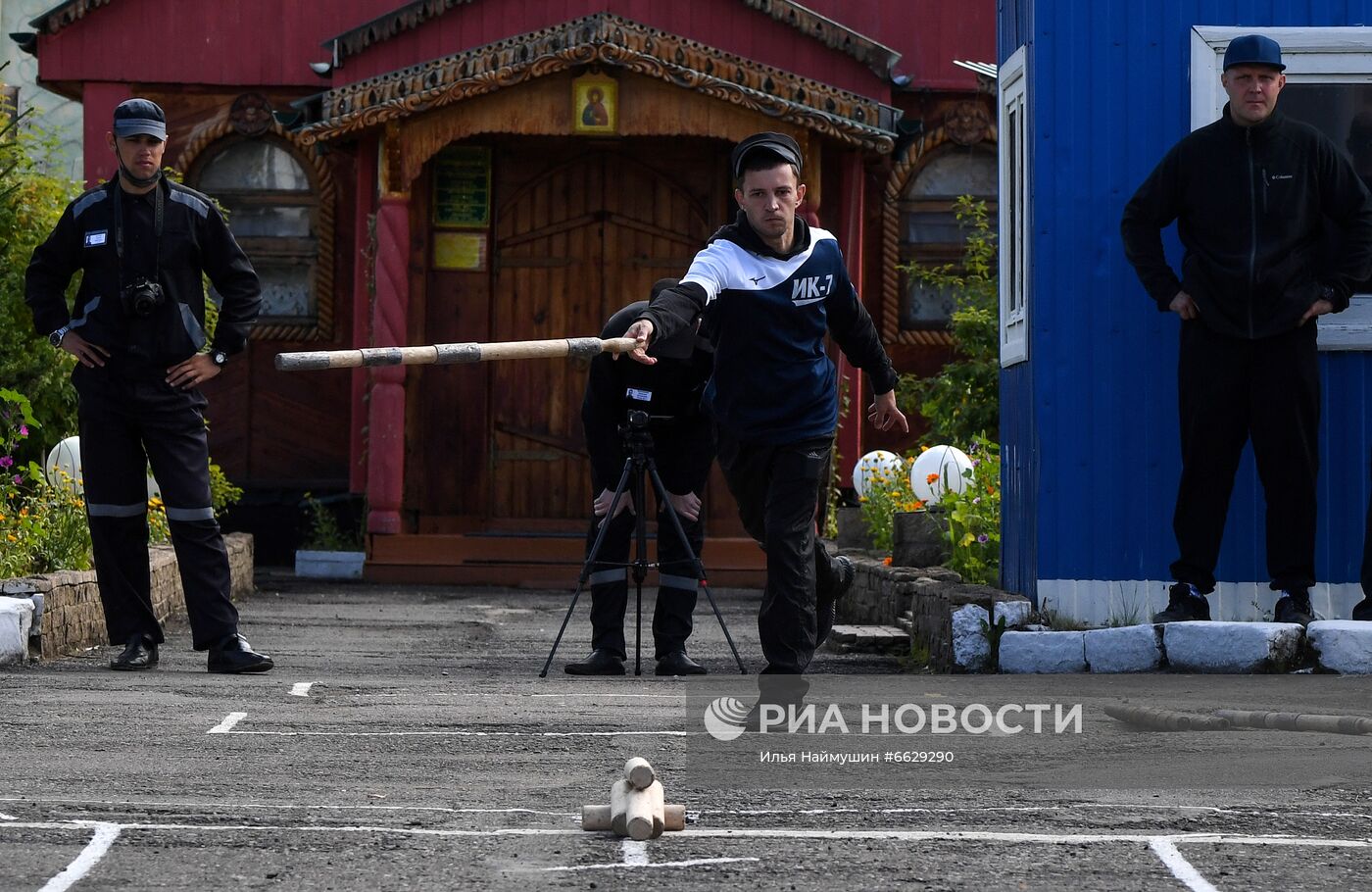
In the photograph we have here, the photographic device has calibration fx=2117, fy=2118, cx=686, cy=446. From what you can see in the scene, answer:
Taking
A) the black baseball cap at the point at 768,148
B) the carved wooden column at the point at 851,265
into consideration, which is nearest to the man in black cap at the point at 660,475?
the black baseball cap at the point at 768,148

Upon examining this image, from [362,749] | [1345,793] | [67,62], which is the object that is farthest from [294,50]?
[1345,793]

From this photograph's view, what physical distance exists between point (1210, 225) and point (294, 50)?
35.9 feet

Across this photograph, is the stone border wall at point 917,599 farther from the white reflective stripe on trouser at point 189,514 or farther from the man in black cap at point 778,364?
the white reflective stripe on trouser at point 189,514

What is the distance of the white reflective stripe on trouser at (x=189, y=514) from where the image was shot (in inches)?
318

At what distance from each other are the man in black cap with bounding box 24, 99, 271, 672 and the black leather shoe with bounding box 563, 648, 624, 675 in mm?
1193

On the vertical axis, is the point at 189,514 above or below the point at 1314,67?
below

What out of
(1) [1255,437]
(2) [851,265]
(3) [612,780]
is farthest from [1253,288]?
(2) [851,265]

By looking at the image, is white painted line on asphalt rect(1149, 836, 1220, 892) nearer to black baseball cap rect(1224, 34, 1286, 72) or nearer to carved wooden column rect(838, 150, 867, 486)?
black baseball cap rect(1224, 34, 1286, 72)

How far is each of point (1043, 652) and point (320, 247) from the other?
10.6 m

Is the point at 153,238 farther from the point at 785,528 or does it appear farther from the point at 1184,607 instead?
the point at 1184,607

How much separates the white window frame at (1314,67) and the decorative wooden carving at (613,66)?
19.2ft

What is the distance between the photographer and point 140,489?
26.9ft

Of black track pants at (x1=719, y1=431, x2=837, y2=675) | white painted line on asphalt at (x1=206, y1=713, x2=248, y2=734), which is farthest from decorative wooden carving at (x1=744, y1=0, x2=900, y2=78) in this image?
white painted line on asphalt at (x1=206, y1=713, x2=248, y2=734)

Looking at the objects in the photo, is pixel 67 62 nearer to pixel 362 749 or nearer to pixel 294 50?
pixel 294 50
